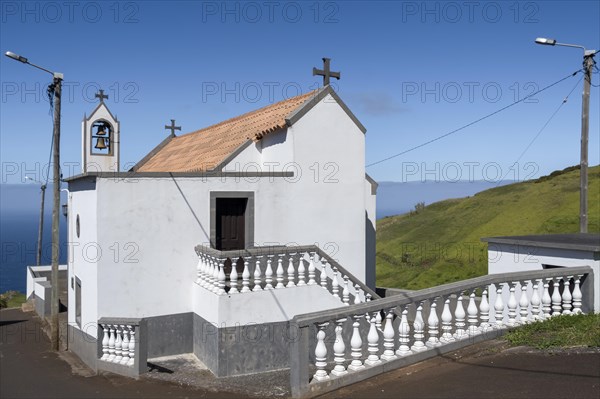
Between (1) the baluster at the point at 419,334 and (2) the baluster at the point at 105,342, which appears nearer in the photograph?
(1) the baluster at the point at 419,334

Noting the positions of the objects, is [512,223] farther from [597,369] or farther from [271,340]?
[597,369]

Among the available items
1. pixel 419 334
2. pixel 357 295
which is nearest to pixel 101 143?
pixel 357 295

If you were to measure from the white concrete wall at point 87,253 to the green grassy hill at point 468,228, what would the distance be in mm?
16880

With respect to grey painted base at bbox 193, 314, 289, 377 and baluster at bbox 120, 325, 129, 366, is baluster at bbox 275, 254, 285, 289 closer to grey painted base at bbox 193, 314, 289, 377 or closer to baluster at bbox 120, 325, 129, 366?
grey painted base at bbox 193, 314, 289, 377

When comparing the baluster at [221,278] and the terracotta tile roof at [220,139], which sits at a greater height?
the terracotta tile roof at [220,139]

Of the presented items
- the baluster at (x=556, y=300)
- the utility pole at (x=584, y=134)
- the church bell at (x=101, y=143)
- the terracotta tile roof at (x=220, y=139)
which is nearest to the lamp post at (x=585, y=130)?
the utility pole at (x=584, y=134)

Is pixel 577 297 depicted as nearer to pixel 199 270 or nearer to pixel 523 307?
pixel 523 307

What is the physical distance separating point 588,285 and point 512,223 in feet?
79.4

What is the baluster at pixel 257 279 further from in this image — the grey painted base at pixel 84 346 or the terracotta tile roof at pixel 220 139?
the terracotta tile roof at pixel 220 139

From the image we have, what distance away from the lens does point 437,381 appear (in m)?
6.66

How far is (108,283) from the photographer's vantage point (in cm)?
1210

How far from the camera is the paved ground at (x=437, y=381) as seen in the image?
622 centimetres

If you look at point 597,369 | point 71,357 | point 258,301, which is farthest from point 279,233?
point 597,369

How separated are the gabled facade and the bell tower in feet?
0.40
